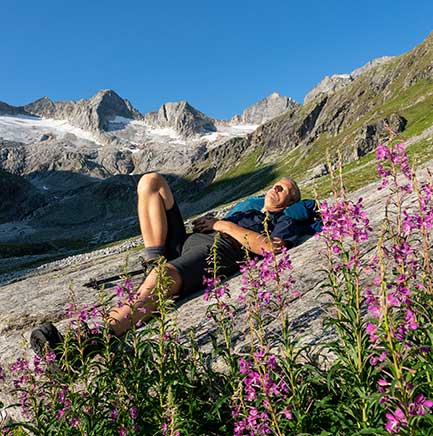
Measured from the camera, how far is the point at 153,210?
7.75 m

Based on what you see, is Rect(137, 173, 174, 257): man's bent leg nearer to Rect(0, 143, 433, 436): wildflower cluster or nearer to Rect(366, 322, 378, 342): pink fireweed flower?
Rect(0, 143, 433, 436): wildflower cluster

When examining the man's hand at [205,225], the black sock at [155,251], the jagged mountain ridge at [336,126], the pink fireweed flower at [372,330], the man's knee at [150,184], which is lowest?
the pink fireweed flower at [372,330]

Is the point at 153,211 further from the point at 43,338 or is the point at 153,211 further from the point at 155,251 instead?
the point at 43,338

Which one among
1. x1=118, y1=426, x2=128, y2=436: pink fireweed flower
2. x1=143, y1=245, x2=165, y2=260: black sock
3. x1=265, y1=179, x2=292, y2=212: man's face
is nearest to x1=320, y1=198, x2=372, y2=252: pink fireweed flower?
x1=118, y1=426, x2=128, y2=436: pink fireweed flower

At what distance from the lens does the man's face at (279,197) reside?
30.1ft

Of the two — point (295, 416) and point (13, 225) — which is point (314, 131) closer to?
point (295, 416)

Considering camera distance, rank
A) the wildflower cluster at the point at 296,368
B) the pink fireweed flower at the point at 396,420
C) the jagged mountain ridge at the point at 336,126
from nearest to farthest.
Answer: the pink fireweed flower at the point at 396,420 → the wildflower cluster at the point at 296,368 → the jagged mountain ridge at the point at 336,126

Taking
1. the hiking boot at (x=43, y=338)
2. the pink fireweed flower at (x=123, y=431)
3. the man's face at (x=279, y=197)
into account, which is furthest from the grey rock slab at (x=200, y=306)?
the pink fireweed flower at (x=123, y=431)

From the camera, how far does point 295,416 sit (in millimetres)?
3729

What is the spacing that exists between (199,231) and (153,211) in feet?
4.40

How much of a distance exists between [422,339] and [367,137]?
7837 centimetres

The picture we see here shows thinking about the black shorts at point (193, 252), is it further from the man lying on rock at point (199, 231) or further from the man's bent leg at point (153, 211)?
the man's bent leg at point (153, 211)

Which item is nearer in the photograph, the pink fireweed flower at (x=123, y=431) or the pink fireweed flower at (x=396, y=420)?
the pink fireweed flower at (x=396, y=420)

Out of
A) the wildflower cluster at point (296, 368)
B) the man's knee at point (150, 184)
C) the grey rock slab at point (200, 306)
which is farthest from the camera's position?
the man's knee at point (150, 184)
